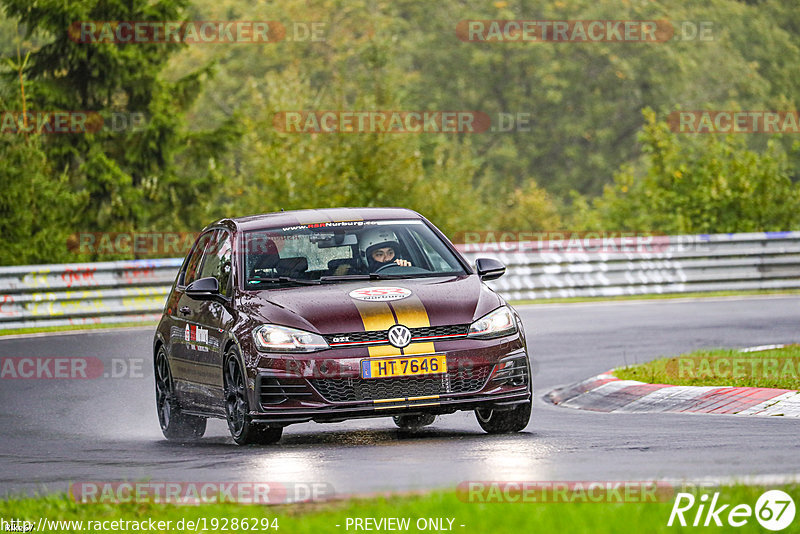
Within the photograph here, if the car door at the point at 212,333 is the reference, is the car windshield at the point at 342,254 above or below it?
above

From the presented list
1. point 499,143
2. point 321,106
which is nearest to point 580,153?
point 499,143

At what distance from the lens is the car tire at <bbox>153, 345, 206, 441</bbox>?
12320 millimetres

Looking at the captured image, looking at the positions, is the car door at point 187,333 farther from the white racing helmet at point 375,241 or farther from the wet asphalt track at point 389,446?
the white racing helmet at point 375,241

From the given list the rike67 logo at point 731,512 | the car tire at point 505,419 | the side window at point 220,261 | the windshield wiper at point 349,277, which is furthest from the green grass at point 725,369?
the rike67 logo at point 731,512

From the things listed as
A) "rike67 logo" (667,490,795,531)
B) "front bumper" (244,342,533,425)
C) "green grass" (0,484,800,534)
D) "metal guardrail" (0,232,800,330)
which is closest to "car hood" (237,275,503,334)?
"front bumper" (244,342,533,425)

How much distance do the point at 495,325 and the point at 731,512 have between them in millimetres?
4096

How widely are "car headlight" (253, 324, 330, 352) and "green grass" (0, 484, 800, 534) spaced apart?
8.59 ft

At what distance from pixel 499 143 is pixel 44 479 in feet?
195

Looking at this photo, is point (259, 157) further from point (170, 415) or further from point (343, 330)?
point (343, 330)

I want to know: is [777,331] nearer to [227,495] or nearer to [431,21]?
[227,495]

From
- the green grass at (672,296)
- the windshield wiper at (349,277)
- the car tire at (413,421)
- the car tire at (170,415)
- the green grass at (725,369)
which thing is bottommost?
the green grass at (672,296)

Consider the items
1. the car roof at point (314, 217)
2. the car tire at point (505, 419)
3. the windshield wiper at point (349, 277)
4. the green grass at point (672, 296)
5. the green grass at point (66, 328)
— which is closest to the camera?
the car tire at point (505, 419)

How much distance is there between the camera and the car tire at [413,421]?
12.4 meters

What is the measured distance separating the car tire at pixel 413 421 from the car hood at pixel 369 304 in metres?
1.70
